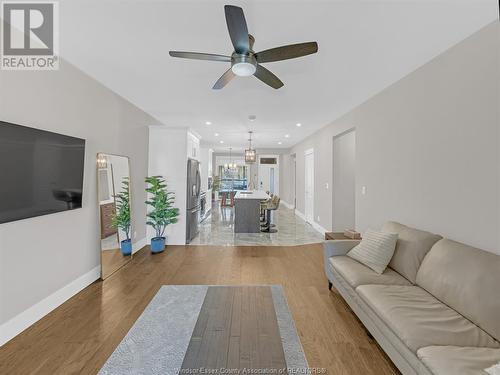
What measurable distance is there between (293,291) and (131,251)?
2.92 m

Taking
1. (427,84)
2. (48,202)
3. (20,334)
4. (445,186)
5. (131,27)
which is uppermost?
(131,27)

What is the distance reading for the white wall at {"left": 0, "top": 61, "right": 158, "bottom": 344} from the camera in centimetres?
207

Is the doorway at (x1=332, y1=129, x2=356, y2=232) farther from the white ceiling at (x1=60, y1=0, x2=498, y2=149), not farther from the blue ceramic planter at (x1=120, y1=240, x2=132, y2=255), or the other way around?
the blue ceramic planter at (x1=120, y1=240, x2=132, y2=255)

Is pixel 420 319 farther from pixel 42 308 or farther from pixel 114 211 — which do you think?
pixel 114 211

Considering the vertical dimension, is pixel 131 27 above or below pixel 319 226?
above

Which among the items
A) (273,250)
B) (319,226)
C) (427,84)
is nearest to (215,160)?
(319,226)

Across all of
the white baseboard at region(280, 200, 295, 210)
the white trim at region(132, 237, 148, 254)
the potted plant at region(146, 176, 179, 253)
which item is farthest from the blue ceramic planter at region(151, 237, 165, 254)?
the white baseboard at region(280, 200, 295, 210)

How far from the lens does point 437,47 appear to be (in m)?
2.34

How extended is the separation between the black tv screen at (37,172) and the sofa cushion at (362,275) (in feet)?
10.6

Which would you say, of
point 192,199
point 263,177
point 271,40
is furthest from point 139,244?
point 263,177

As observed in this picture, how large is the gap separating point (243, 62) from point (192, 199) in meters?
3.91

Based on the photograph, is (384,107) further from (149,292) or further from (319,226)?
(149,292)

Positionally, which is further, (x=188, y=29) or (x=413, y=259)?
(x=413, y=259)

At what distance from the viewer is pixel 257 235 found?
5.83 meters
